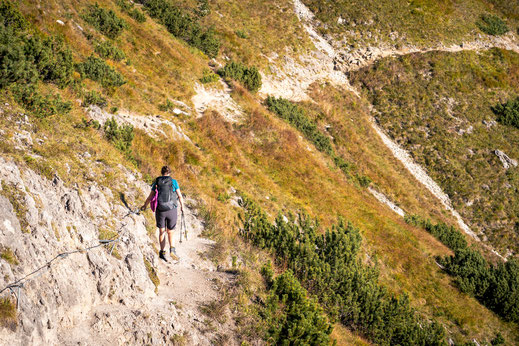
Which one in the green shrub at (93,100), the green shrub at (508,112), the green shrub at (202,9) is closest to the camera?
the green shrub at (93,100)

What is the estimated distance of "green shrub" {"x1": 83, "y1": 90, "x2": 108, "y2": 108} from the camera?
13031 mm

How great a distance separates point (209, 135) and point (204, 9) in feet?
72.3

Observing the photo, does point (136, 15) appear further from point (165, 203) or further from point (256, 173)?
point (165, 203)

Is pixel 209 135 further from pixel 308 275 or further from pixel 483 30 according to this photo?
pixel 483 30

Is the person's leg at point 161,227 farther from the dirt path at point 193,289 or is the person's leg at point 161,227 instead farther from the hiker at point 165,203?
the dirt path at point 193,289

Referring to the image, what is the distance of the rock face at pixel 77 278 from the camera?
488 centimetres

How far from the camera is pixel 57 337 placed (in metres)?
4.95

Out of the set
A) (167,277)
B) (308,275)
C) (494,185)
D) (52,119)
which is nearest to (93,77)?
(52,119)

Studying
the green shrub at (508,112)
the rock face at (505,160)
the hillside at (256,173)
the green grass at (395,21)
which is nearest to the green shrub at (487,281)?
the hillside at (256,173)

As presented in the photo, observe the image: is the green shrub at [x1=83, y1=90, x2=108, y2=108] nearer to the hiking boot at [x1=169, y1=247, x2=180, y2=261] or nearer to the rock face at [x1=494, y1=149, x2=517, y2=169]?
the hiking boot at [x1=169, y1=247, x2=180, y2=261]

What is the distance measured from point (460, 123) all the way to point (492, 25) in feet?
82.3

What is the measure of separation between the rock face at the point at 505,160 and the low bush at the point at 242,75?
26051 mm

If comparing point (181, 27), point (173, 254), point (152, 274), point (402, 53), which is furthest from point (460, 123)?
point (152, 274)

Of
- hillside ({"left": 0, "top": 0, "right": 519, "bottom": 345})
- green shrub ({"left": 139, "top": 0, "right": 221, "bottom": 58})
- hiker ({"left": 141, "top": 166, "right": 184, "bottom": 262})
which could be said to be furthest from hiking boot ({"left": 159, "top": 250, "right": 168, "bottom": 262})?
green shrub ({"left": 139, "top": 0, "right": 221, "bottom": 58})
